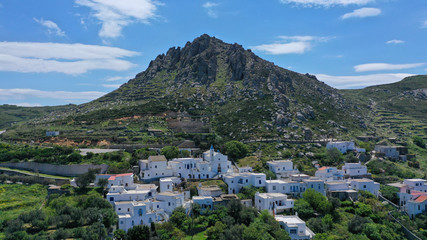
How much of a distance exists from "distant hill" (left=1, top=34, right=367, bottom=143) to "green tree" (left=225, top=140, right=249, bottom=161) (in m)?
9.05

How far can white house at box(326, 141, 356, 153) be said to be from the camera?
65.3m

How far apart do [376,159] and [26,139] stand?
67587 millimetres

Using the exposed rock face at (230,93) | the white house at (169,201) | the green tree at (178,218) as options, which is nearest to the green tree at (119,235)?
the green tree at (178,218)

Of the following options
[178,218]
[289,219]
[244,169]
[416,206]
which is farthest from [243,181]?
[416,206]

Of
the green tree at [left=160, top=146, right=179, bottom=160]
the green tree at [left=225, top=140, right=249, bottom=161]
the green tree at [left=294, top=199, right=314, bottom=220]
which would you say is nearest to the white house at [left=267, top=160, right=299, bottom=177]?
the green tree at [left=225, top=140, right=249, bottom=161]

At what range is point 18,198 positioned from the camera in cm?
4412

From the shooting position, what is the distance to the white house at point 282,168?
51844 mm

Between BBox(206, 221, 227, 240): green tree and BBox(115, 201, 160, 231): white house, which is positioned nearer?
BBox(206, 221, 227, 240): green tree

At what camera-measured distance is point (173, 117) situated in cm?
8050

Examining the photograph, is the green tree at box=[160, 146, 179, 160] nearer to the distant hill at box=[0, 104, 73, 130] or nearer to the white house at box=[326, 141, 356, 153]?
the white house at box=[326, 141, 356, 153]

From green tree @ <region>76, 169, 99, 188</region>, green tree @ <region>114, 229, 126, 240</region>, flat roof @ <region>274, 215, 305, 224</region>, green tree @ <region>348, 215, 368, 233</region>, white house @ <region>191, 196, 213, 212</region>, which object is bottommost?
green tree @ <region>348, 215, 368, 233</region>

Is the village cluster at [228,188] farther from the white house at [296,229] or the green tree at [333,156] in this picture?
the green tree at [333,156]

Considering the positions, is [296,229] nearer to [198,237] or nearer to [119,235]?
[198,237]

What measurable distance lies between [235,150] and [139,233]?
2747 cm
